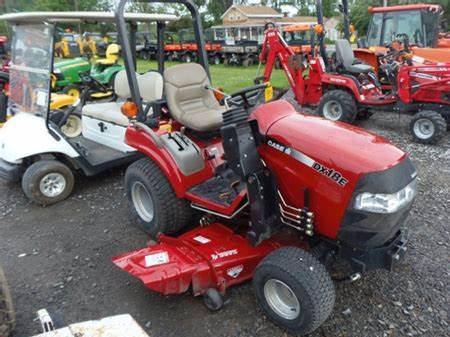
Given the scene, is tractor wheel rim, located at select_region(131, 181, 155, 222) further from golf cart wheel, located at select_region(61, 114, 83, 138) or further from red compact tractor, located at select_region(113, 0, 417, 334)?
golf cart wheel, located at select_region(61, 114, 83, 138)

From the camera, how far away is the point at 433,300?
2.58 m

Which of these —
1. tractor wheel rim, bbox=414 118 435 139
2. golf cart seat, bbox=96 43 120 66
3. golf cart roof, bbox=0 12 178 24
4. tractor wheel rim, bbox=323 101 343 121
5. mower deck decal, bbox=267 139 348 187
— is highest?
golf cart roof, bbox=0 12 178 24

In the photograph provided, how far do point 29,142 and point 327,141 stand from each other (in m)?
2.99

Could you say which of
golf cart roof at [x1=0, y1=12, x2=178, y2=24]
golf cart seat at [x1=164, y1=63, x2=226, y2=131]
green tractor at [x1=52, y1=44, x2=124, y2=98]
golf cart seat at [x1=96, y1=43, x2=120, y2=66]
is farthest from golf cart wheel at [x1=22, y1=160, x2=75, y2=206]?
golf cart seat at [x1=96, y1=43, x2=120, y2=66]

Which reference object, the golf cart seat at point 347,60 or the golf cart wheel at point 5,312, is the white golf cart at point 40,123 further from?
the golf cart seat at point 347,60

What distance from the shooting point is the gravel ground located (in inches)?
94.7

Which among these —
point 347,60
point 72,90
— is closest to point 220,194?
point 347,60

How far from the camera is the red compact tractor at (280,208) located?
2.11 metres

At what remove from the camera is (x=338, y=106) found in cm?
665

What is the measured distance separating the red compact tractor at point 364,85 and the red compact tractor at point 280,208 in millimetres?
3951

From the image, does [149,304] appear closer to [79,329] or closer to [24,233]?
[79,329]

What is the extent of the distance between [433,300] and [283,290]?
1023mm

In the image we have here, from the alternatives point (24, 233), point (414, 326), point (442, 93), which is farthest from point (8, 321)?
point (442, 93)

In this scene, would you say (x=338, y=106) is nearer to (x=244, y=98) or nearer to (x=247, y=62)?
(x=244, y=98)
